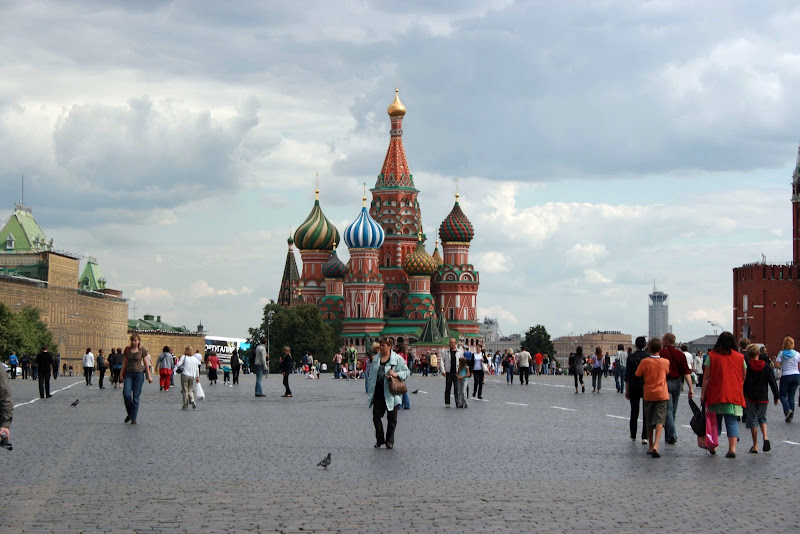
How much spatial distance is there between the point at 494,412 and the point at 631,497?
14244mm

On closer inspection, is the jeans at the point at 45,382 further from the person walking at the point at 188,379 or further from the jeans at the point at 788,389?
the jeans at the point at 788,389

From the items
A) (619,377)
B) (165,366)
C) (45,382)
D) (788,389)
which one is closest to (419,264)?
(619,377)

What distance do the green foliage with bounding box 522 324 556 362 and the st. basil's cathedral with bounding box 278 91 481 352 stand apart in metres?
19.3

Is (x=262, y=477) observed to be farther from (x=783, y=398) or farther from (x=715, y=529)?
(x=783, y=398)

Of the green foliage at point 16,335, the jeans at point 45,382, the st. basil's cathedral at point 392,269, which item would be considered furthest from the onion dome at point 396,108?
the jeans at point 45,382

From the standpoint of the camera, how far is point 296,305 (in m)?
117

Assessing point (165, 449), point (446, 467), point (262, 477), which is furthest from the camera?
point (165, 449)

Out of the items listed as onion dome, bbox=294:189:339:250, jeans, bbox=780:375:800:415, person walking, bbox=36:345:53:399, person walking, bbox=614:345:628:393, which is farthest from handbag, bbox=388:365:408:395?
onion dome, bbox=294:189:339:250

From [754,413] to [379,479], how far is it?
20.8 feet

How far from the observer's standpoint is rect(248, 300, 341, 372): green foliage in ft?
364

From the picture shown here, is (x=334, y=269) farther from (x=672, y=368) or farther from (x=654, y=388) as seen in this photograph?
(x=654, y=388)

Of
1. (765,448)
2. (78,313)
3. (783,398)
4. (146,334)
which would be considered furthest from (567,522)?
(146,334)

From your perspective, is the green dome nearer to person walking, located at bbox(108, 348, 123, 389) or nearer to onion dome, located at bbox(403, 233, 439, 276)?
onion dome, located at bbox(403, 233, 439, 276)

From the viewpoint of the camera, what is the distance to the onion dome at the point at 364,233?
118m
